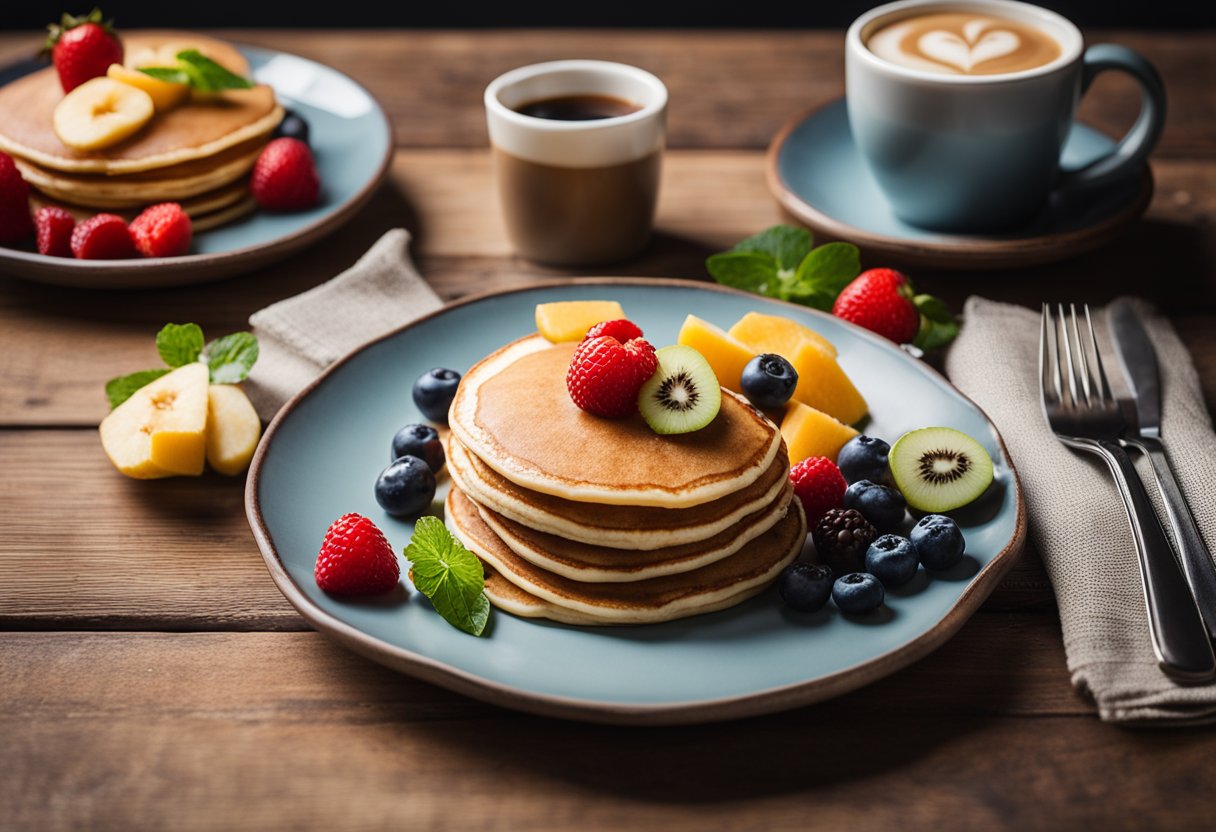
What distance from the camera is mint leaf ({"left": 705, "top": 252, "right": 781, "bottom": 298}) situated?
6.15 ft

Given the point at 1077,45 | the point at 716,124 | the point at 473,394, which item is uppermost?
the point at 1077,45

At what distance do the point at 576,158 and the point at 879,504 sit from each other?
0.90 metres

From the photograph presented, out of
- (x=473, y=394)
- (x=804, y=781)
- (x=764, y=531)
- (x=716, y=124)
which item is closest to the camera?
(x=804, y=781)

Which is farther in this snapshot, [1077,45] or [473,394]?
[1077,45]

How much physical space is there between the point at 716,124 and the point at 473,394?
1372 millimetres

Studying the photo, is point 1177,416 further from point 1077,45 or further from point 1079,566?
point 1077,45

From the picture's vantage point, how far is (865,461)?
1486mm

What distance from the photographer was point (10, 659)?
1306 millimetres

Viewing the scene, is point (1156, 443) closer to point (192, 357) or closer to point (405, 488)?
point (405, 488)

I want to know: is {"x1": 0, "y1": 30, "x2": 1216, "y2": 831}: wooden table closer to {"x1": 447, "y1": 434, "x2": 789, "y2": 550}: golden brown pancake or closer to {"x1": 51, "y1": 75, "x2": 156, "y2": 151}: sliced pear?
{"x1": 447, "y1": 434, "x2": 789, "y2": 550}: golden brown pancake

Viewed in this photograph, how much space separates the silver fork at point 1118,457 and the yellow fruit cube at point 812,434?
32 cm

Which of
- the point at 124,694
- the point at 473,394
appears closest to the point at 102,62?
the point at 473,394

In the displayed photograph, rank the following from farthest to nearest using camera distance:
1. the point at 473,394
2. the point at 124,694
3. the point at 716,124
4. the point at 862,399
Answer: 1. the point at 716,124
2. the point at 862,399
3. the point at 473,394
4. the point at 124,694

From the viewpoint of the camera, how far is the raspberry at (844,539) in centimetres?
136
